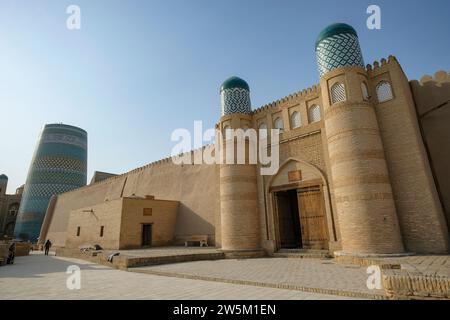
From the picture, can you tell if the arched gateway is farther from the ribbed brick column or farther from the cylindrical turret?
the cylindrical turret

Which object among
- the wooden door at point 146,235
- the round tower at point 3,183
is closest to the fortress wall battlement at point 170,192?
the wooden door at point 146,235

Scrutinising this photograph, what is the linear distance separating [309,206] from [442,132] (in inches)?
222

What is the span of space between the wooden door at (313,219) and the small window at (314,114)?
305cm

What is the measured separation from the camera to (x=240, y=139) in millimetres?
13906

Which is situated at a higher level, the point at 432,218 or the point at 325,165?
the point at 325,165

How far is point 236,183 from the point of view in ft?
43.5

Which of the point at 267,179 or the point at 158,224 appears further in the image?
the point at 158,224

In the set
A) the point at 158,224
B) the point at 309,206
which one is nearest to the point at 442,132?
the point at 309,206

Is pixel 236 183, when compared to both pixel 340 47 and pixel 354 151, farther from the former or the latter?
pixel 340 47

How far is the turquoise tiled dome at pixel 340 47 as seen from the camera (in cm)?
1073

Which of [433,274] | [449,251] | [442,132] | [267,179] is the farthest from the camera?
[267,179]

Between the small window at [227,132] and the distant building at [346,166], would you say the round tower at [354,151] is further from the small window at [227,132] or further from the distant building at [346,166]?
the small window at [227,132]

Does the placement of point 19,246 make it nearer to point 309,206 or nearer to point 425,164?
point 309,206
